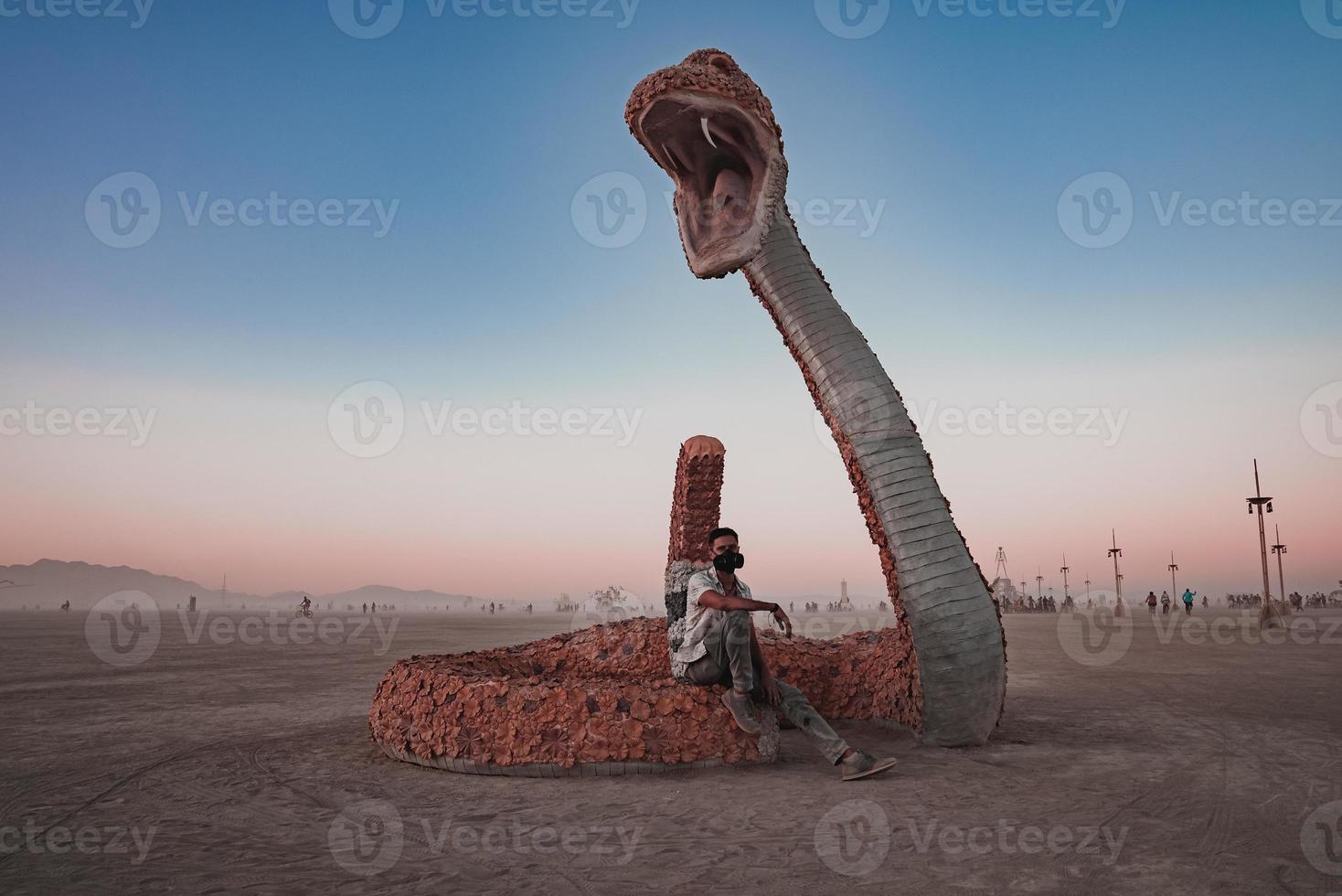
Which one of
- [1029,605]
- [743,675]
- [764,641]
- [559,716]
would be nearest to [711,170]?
[743,675]

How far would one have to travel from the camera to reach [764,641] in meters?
7.21

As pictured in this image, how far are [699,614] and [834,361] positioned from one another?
6.77 feet

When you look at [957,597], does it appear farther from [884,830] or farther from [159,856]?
[159,856]

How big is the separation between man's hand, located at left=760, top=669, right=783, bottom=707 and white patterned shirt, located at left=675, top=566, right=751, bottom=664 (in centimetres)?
40

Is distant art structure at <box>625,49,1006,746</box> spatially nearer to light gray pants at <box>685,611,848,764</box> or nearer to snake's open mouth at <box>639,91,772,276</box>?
snake's open mouth at <box>639,91,772,276</box>

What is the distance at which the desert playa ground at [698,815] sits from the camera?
311 cm

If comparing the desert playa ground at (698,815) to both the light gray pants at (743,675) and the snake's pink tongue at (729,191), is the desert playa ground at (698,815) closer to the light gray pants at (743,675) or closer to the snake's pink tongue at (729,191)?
the light gray pants at (743,675)

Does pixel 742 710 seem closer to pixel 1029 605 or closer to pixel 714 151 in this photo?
pixel 714 151

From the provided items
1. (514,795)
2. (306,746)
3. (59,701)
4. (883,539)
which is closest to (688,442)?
(883,539)

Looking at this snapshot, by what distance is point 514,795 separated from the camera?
14.8ft

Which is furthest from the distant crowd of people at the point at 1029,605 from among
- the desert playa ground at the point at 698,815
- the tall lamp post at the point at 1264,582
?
the desert playa ground at the point at 698,815

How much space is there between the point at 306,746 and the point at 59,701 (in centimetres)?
476

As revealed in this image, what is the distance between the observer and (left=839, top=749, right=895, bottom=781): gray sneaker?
4.61 meters

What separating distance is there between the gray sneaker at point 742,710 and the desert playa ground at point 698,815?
0.25 metres
